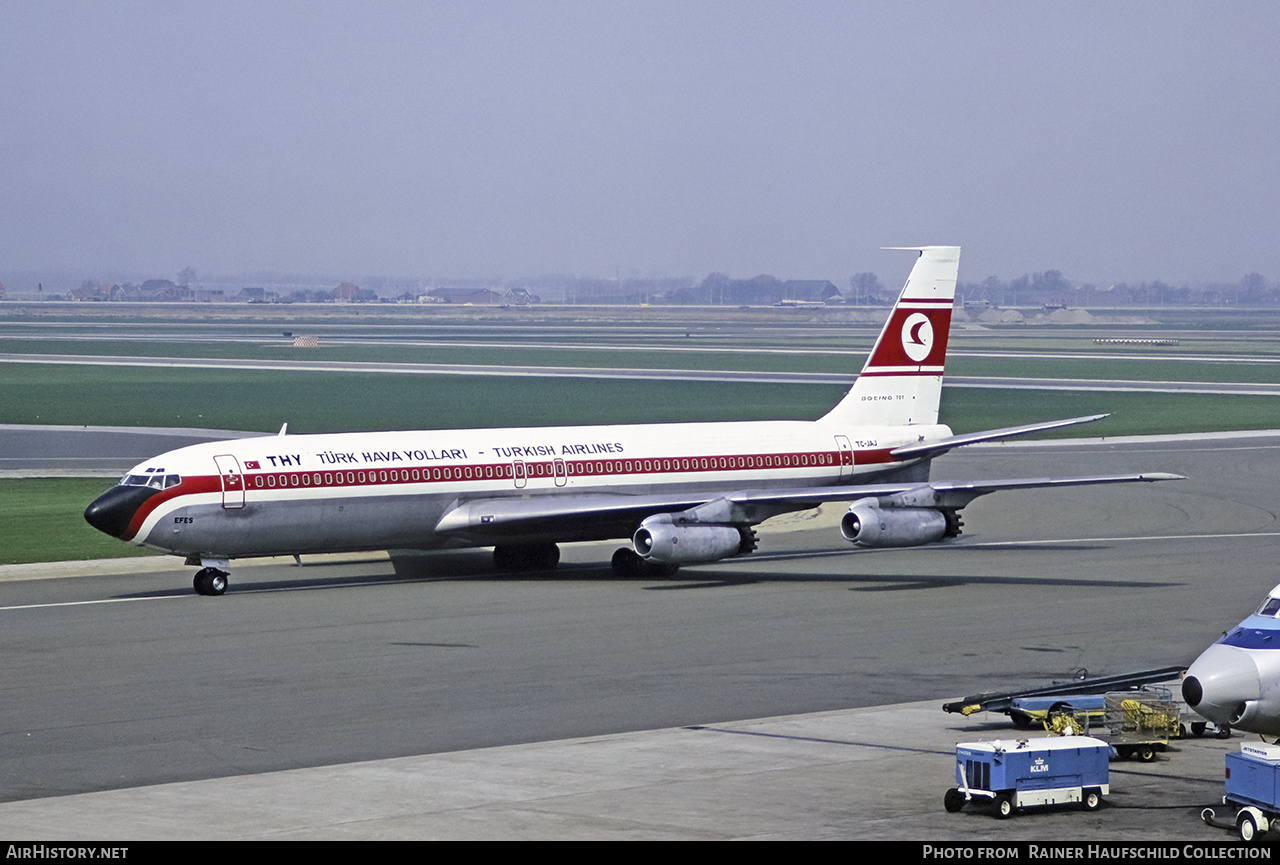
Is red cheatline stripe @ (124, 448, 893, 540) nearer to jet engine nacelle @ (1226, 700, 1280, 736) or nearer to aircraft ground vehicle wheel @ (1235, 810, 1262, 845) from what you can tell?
jet engine nacelle @ (1226, 700, 1280, 736)

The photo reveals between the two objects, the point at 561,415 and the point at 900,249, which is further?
the point at 561,415

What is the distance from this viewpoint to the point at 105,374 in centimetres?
13725

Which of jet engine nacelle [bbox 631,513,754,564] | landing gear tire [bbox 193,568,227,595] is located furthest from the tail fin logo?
landing gear tire [bbox 193,568,227,595]

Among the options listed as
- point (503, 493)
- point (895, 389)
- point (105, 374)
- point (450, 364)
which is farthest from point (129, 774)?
point (450, 364)

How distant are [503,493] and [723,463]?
6650mm

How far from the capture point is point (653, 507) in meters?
43.2

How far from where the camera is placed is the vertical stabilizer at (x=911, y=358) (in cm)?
5119

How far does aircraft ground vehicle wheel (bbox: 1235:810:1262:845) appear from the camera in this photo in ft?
62.2

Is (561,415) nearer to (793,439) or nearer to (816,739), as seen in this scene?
(793,439)

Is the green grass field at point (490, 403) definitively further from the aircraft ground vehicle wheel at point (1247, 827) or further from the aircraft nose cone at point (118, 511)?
the aircraft ground vehicle wheel at point (1247, 827)

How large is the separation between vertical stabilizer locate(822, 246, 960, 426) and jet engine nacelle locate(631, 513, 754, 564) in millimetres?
9255

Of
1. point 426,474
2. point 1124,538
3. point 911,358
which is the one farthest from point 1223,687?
point 1124,538

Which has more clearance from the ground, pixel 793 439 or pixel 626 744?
pixel 793 439

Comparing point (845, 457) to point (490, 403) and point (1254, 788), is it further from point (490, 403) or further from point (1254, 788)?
point (490, 403)
